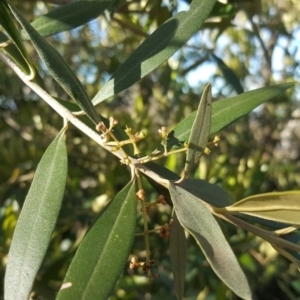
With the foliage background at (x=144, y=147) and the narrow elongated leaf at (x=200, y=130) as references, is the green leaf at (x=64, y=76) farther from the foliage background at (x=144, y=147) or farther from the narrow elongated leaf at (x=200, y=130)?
the foliage background at (x=144, y=147)

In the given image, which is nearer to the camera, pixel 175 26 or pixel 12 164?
pixel 175 26

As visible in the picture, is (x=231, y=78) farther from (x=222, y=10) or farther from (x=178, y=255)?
(x=178, y=255)

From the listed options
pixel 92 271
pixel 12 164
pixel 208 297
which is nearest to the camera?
pixel 92 271

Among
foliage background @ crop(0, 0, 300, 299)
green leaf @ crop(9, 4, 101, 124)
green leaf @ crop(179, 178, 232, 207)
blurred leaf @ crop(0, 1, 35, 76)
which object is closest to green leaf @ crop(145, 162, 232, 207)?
green leaf @ crop(179, 178, 232, 207)

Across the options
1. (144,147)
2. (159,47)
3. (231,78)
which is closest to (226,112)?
(159,47)

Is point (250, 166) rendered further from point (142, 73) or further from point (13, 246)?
point (13, 246)

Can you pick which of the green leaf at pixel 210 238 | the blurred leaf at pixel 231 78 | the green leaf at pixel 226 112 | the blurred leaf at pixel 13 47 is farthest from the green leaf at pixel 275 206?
the blurred leaf at pixel 231 78

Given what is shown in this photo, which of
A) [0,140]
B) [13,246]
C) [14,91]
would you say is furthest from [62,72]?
[14,91]
